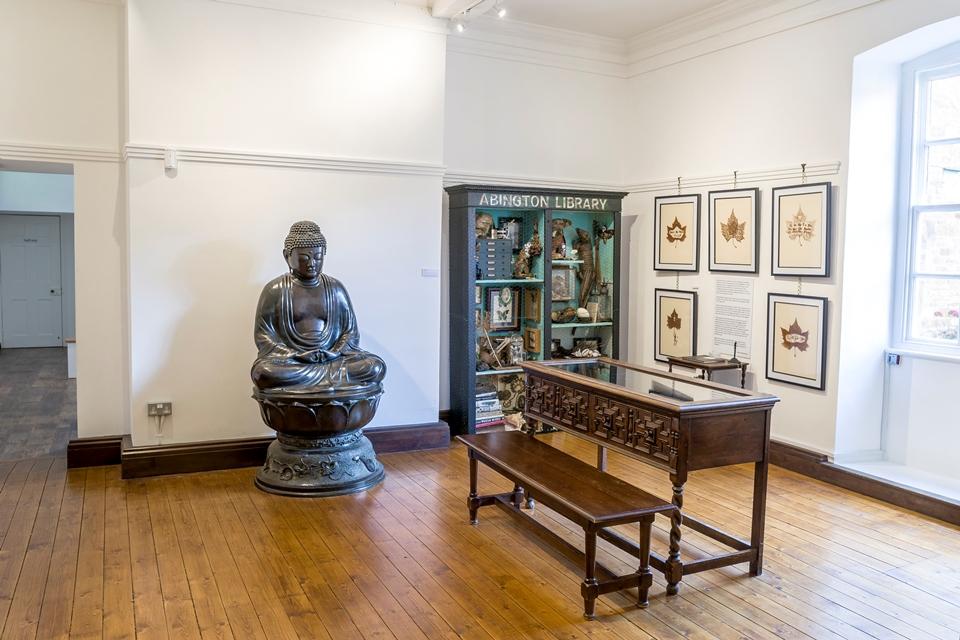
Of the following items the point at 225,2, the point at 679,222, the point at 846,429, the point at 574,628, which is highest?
the point at 225,2

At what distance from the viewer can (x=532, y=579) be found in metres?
3.49

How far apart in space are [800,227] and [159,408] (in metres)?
4.62

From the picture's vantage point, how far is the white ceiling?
18.8 ft

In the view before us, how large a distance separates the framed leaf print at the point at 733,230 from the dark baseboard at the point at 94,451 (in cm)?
473

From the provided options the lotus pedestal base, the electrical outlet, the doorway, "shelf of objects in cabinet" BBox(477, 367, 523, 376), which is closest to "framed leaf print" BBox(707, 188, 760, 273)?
"shelf of objects in cabinet" BBox(477, 367, 523, 376)

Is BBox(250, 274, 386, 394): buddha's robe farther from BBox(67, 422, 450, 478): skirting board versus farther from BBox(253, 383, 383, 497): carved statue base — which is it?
BBox(67, 422, 450, 478): skirting board

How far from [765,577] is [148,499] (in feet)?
11.7

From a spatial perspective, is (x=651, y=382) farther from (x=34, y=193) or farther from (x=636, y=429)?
(x=34, y=193)

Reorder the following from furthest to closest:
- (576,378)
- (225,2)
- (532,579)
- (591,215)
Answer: (591,215)
(225,2)
(576,378)
(532,579)

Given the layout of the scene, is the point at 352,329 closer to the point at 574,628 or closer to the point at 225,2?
the point at 225,2

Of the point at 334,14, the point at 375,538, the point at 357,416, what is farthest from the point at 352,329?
the point at 334,14

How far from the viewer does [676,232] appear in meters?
6.31

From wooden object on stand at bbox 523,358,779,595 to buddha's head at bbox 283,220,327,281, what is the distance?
1.96m

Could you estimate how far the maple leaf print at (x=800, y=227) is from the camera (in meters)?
5.12
